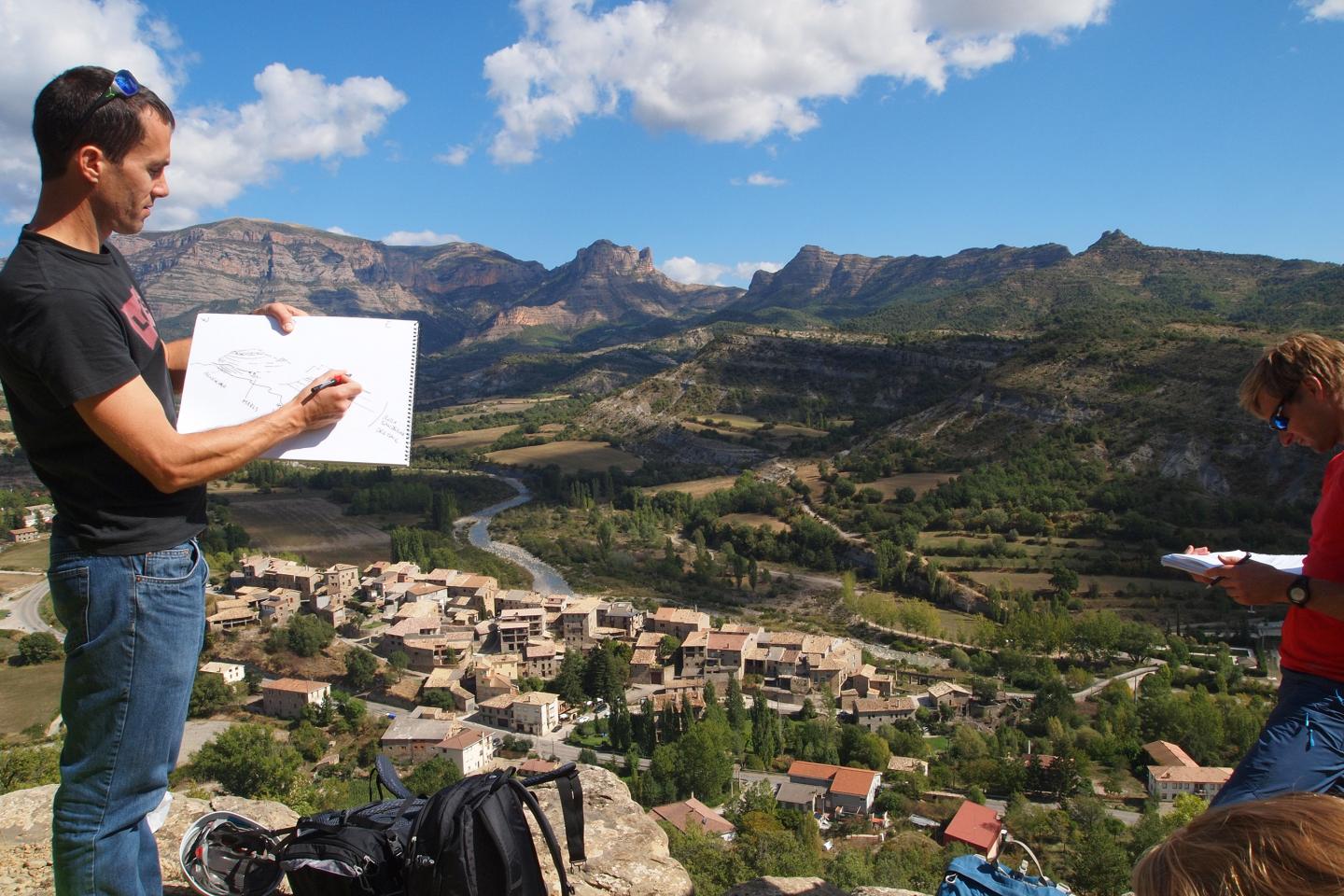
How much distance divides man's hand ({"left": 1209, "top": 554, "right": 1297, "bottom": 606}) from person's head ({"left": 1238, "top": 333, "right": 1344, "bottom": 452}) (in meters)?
0.43

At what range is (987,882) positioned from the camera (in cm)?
251

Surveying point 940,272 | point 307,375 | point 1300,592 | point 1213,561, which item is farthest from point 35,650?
point 940,272

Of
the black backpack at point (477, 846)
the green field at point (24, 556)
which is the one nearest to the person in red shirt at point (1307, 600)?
the black backpack at point (477, 846)

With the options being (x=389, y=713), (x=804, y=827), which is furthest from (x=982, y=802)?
(x=389, y=713)

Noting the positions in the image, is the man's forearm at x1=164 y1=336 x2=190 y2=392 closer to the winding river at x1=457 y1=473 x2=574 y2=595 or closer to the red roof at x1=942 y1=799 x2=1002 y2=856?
the red roof at x1=942 y1=799 x2=1002 y2=856

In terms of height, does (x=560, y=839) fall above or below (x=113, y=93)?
below

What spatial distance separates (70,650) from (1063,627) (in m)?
29.6

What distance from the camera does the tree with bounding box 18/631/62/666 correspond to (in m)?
24.2

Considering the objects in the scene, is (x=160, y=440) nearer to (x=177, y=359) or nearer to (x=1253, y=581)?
(x=177, y=359)

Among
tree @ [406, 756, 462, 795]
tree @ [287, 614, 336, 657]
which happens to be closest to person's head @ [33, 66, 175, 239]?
tree @ [406, 756, 462, 795]

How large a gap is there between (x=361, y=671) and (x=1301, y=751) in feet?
82.1

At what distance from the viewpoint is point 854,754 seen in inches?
741

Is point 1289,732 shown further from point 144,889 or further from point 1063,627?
point 1063,627

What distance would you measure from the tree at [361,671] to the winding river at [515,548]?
1046 cm
